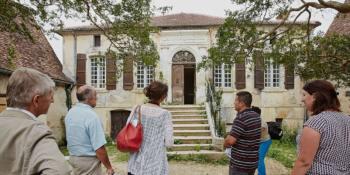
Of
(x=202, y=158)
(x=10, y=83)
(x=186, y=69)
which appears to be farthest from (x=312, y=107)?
(x=186, y=69)

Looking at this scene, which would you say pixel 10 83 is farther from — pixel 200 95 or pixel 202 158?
pixel 200 95

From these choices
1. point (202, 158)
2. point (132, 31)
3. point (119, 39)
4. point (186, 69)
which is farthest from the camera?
point (186, 69)

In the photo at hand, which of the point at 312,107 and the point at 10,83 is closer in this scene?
the point at 10,83

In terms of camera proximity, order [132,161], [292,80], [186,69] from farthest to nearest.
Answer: [186,69] < [292,80] < [132,161]

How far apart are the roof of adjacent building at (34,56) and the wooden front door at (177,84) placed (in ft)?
16.2

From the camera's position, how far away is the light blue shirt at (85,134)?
419cm

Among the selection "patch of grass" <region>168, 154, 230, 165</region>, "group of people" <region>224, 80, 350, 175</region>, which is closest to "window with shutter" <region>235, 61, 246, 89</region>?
"patch of grass" <region>168, 154, 230, 165</region>

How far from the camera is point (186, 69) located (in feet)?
69.9

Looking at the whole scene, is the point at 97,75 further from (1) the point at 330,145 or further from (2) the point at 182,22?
(1) the point at 330,145

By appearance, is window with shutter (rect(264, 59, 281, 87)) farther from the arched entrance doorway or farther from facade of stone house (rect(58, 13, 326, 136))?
the arched entrance doorway

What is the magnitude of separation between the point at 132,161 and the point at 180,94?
15.9 m

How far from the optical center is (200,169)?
416 inches

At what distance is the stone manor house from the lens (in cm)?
1945

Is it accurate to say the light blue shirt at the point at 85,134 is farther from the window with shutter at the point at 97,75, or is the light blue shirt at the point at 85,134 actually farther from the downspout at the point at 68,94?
the window with shutter at the point at 97,75
